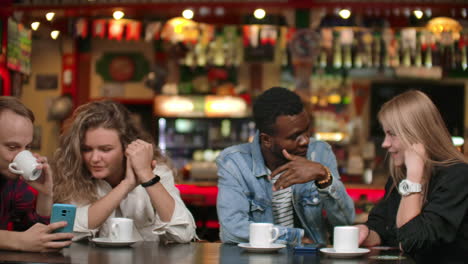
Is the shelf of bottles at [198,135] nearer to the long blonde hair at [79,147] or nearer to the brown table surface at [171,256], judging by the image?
the long blonde hair at [79,147]

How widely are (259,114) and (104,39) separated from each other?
8006 mm

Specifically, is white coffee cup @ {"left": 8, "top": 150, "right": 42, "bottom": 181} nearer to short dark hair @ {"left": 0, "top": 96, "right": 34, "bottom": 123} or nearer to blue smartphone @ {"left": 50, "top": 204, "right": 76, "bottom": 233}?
blue smartphone @ {"left": 50, "top": 204, "right": 76, "bottom": 233}

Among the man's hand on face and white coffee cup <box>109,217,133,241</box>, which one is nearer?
white coffee cup <box>109,217,133,241</box>

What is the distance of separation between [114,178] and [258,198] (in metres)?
0.66

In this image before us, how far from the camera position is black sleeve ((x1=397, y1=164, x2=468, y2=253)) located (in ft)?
8.62

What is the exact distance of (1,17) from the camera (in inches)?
277

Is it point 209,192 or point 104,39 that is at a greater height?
point 104,39

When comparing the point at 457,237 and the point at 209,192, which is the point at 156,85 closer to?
the point at 209,192

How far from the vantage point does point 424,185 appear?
9.20 ft

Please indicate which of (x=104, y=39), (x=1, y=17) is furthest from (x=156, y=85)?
(x=1, y=17)

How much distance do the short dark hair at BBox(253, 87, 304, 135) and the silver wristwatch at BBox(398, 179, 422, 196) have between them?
0.61 meters

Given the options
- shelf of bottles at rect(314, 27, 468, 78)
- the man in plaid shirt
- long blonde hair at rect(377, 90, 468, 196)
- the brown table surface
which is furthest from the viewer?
shelf of bottles at rect(314, 27, 468, 78)

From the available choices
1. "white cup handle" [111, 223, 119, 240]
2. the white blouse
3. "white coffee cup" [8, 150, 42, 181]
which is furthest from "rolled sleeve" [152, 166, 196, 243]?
"white coffee cup" [8, 150, 42, 181]

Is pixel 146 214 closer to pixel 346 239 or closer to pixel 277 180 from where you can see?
pixel 277 180
